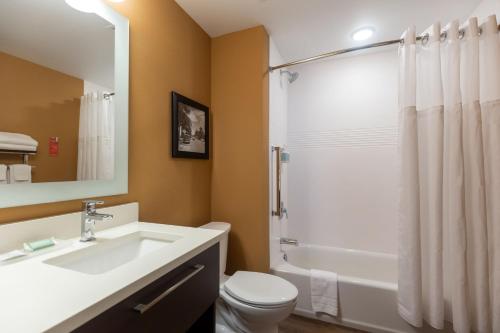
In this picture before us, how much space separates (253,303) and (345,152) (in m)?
1.75

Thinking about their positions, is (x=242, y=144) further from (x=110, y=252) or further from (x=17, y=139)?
(x=17, y=139)

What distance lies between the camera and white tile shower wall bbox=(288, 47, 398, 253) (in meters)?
2.30

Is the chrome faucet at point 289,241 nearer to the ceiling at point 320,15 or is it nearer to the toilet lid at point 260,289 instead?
the toilet lid at point 260,289

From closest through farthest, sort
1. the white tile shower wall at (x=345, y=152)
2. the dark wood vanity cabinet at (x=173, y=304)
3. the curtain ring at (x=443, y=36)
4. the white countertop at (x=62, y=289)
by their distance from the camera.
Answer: the white countertop at (x=62, y=289)
the dark wood vanity cabinet at (x=173, y=304)
the curtain ring at (x=443, y=36)
the white tile shower wall at (x=345, y=152)

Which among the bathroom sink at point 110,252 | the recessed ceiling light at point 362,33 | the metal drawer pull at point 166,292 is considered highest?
the recessed ceiling light at point 362,33

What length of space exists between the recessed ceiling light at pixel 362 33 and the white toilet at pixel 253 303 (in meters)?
1.95

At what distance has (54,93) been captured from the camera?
936 mm

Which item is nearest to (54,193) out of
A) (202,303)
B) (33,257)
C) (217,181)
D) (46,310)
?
(33,257)

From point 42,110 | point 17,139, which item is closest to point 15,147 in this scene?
point 17,139


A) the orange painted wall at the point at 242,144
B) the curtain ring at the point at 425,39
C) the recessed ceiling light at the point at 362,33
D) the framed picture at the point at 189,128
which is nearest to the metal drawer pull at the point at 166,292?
the framed picture at the point at 189,128

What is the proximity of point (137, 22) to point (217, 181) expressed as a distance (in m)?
1.22

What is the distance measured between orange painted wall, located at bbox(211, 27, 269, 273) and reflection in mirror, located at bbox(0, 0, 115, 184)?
924 mm

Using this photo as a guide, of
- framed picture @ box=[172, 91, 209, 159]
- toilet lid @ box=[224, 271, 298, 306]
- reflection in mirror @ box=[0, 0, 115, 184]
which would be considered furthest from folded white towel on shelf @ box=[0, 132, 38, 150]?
toilet lid @ box=[224, 271, 298, 306]

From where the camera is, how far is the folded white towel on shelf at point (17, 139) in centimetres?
80
